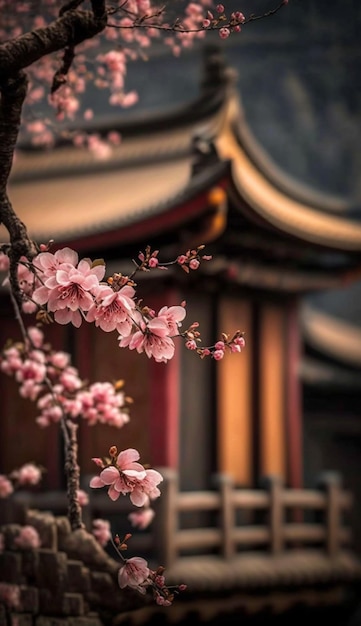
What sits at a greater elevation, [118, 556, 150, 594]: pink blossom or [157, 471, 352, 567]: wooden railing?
[118, 556, 150, 594]: pink blossom

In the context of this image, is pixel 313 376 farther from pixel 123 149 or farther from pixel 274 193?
pixel 123 149

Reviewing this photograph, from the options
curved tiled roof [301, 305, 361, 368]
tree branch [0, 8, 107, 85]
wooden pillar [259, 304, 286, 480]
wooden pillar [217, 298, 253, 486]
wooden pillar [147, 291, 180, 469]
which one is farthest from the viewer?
curved tiled roof [301, 305, 361, 368]

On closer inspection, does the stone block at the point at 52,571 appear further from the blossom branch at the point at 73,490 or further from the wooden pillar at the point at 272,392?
the wooden pillar at the point at 272,392

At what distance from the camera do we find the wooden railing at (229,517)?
8.51m

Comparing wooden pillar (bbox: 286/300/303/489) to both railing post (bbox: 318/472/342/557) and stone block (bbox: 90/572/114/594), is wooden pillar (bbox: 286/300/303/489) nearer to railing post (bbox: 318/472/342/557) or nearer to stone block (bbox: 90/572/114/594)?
railing post (bbox: 318/472/342/557)

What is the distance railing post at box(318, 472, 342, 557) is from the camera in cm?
999

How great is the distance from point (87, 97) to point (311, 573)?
20789 mm

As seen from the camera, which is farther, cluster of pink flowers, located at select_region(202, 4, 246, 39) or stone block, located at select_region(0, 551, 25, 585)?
stone block, located at select_region(0, 551, 25, 585)

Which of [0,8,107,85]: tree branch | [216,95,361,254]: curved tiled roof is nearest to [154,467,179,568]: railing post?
[216,95,361,254]: curved tiled roof

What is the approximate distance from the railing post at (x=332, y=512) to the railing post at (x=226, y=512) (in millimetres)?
1403

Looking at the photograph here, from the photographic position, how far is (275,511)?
9398 millimetres

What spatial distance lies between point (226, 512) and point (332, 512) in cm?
152

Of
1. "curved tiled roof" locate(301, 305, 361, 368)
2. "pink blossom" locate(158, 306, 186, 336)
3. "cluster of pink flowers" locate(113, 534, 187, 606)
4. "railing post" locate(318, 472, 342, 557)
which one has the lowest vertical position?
"railing post" locate(318, 472, 342, 557)

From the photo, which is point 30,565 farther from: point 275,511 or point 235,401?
point 235,401
